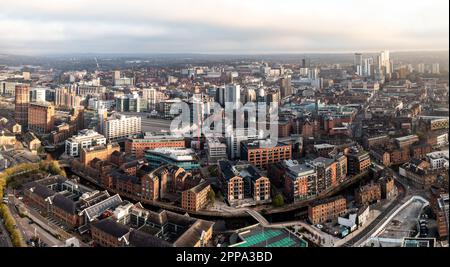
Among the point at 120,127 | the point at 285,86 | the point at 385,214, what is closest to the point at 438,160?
the point at 385,214

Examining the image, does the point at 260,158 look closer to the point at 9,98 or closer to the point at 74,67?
the point at 74,67

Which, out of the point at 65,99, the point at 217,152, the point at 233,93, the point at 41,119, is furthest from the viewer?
the point at 65,99

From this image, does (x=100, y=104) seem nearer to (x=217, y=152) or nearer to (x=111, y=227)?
(x=217, y=152)

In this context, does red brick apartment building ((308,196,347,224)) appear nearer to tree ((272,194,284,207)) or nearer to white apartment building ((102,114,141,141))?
tree ((272,194,284,207))

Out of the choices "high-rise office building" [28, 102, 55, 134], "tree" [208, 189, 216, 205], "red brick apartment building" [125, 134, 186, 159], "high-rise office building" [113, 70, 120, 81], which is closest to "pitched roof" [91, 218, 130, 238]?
"tree" [208, 189, 216, 205]

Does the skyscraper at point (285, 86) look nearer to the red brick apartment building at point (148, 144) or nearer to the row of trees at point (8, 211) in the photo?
the red brick apartment building at point (148, 144)

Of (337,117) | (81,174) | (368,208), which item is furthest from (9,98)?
(368,208)
